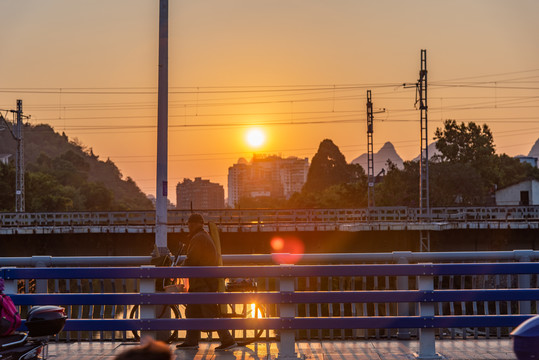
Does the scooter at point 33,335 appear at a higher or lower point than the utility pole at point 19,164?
lower

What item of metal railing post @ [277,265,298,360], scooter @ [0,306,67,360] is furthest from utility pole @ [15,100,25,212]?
scooter @ [0,306,67,360]

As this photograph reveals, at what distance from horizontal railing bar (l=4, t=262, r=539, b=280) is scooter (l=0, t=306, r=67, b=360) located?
3183mm

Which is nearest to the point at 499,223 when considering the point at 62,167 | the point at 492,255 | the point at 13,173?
the point at 492,255

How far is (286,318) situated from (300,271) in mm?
636

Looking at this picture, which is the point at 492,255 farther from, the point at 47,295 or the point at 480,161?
the point at 480,161

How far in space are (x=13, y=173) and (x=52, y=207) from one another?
39.4 ft

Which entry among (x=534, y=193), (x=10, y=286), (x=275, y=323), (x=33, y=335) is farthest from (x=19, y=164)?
(x=534, y=193)

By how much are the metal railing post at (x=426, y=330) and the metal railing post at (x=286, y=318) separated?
164cm

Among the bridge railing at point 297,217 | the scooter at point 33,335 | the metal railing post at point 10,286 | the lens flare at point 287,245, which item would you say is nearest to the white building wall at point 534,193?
the bridge railing at point 297,217

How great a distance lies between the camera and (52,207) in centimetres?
11281

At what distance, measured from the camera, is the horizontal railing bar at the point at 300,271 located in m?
9.77

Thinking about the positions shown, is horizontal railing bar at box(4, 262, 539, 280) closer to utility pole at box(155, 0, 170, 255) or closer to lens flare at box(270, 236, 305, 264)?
utility pole at box(155, 0, 170, 255)

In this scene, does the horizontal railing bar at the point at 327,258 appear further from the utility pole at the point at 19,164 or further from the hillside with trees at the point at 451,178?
the hillside with trees at the point at 451,178

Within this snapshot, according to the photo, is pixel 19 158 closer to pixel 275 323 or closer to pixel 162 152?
pixel 162 152
